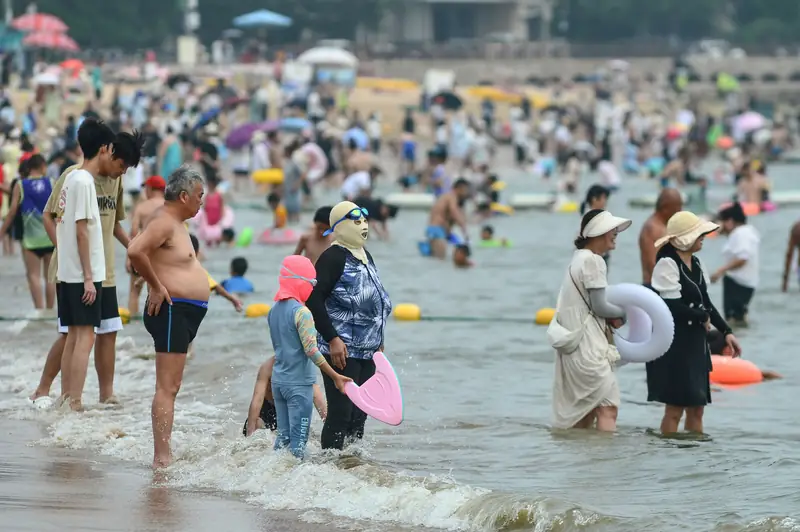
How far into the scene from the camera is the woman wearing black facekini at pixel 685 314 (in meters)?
9.10

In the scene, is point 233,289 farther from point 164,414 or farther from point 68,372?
point 164,414

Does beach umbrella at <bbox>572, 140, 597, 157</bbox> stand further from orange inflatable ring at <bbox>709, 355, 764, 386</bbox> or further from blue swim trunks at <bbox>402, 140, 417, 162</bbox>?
orange inflatable ring at <bbox>709, 355, 764, 386</bbox>

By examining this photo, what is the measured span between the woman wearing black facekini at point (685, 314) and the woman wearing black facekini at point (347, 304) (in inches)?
82.7

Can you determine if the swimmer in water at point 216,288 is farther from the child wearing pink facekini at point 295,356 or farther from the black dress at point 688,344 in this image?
the black dress at point 688,344

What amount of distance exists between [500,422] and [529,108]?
5018 cm

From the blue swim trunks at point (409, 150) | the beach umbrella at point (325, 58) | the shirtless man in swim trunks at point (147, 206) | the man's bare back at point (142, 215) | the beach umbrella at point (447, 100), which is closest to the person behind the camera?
the shirtless man in swim trunks at point (147, 206)

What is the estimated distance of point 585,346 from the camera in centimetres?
912

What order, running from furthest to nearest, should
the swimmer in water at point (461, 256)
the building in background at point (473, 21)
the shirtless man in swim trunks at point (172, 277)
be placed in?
the building in background at point (473, 21) → the swimmer in water at point (461, 256) → the shirtless man in swim trunks at point (172, 277)

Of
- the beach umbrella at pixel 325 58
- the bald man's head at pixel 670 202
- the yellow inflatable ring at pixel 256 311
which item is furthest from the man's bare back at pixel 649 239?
the beach umbrella at pixel 325 58

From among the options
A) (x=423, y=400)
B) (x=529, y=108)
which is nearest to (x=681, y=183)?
(x=529, y=108)

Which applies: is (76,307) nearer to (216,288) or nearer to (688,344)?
(216,288)

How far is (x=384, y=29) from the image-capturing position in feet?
302

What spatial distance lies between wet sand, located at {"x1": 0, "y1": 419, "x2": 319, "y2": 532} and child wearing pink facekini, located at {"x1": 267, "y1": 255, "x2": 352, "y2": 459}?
553 millimetres

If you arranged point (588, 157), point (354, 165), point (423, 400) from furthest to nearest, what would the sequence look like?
point (588, 157)
point (354, 165)
point (423, 400)
